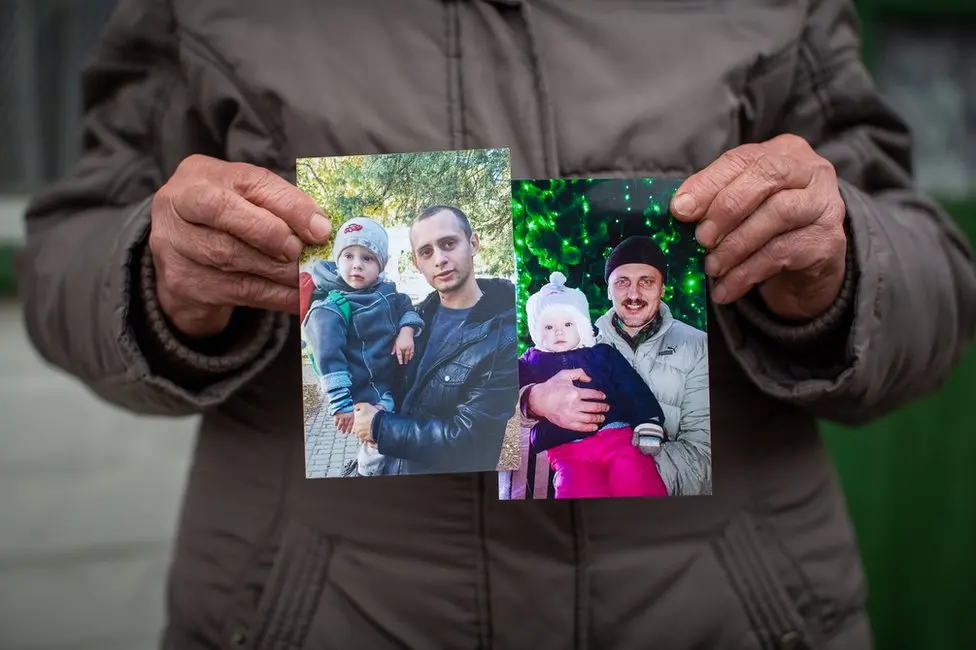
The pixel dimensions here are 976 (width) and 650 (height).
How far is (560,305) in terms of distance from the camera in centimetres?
94

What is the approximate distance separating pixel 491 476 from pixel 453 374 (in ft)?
0.62

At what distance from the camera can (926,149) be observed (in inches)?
104

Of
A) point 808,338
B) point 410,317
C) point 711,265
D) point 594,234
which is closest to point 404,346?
point 410,317

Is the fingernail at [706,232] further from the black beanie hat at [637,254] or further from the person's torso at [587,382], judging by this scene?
the person's torso at [587,382]

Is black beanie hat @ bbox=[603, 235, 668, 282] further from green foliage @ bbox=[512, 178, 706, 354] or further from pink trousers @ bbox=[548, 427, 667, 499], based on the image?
pink trousers @ bbox=[548, 427, 667, 499]

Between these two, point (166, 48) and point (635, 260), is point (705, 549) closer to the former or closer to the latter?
point (635, 260)

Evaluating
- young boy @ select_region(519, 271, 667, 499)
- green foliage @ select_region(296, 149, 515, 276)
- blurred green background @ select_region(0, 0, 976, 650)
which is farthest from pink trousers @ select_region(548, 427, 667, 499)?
blurred green background @ select_region(0, 0, 976, 650)

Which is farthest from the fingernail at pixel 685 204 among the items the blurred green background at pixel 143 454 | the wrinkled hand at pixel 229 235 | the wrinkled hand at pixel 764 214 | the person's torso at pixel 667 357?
the blurred green background at pixel 143 454

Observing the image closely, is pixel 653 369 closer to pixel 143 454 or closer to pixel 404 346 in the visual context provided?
pixel 404 346

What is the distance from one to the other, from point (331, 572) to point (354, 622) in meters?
0.07

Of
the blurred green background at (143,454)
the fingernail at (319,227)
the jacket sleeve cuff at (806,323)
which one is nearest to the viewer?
the fingernail at (319,227)

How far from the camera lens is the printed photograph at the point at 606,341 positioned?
3.05ft

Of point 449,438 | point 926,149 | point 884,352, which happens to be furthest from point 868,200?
point 926,149

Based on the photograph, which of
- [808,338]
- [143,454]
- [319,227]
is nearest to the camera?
[319,227]
